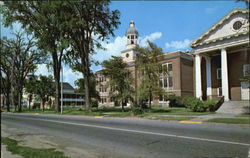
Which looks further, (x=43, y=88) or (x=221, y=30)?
(x=43, y=88)

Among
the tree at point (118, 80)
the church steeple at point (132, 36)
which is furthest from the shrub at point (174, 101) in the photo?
the church steeple at point (132, 36)

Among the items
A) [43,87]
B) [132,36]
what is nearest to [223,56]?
[43,87]

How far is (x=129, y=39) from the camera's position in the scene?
77250 mm

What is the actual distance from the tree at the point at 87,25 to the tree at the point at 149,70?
20.8 feet

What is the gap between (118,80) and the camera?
2966cm

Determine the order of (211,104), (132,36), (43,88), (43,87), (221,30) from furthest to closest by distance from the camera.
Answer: (132,36) → (43,88) → (43,87) → (221,30) → (211,104)

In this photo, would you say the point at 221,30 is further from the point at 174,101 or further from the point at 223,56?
the point at 174,101

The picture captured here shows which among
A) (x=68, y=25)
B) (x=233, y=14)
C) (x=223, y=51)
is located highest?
(x=233, y=14)

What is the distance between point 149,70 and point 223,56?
11797mm

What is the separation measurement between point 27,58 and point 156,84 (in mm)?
31320

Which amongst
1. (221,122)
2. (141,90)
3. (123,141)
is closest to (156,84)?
(141,90)

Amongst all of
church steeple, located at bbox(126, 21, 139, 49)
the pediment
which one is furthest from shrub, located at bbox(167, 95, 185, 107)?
church steeple, located at bbox(126, 21, 139, 49)

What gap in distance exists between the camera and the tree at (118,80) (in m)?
29.3

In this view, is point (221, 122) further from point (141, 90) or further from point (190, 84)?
point (190, 84)
